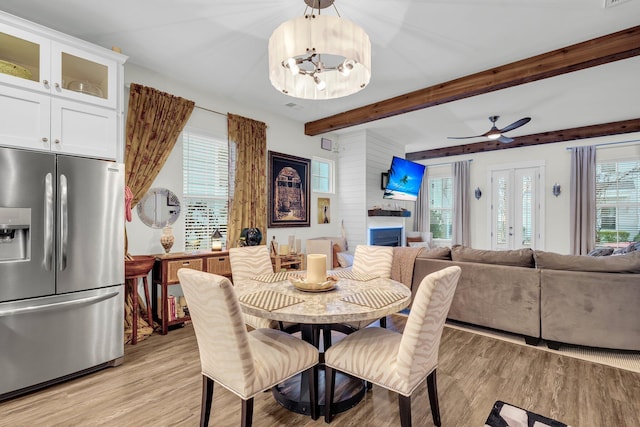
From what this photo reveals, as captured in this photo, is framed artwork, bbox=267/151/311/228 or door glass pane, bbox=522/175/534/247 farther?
door glass pane, bbox=522/175/534/247

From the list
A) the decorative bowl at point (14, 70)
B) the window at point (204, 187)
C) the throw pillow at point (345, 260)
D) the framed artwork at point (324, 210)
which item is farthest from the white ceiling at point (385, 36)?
the throw pillow at point (345, 260)

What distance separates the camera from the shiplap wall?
223 inches

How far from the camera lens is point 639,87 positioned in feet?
12.8

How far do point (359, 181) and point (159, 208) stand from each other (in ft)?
11.0

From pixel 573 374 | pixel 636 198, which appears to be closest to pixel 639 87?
pixel 636 198

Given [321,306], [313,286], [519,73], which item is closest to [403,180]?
[519,73]

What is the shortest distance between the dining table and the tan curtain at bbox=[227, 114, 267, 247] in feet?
6.28

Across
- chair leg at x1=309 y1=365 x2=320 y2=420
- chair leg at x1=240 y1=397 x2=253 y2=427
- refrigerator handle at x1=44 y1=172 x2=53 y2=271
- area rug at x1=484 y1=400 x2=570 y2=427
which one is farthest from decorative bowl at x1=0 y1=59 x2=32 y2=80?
area rug at x1=484 y1=400 x2=570 y2=427

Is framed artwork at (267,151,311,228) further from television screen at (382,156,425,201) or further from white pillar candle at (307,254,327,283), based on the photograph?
white pillar candle at (307,254,327,283)

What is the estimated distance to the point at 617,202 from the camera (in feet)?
18.8

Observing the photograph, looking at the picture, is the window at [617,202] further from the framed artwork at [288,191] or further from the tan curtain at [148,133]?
the tan curtain at [148,133]

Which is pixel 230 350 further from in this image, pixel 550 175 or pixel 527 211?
pixel 550 175

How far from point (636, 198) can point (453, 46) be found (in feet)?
17.3

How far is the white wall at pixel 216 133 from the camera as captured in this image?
3.39 meters
